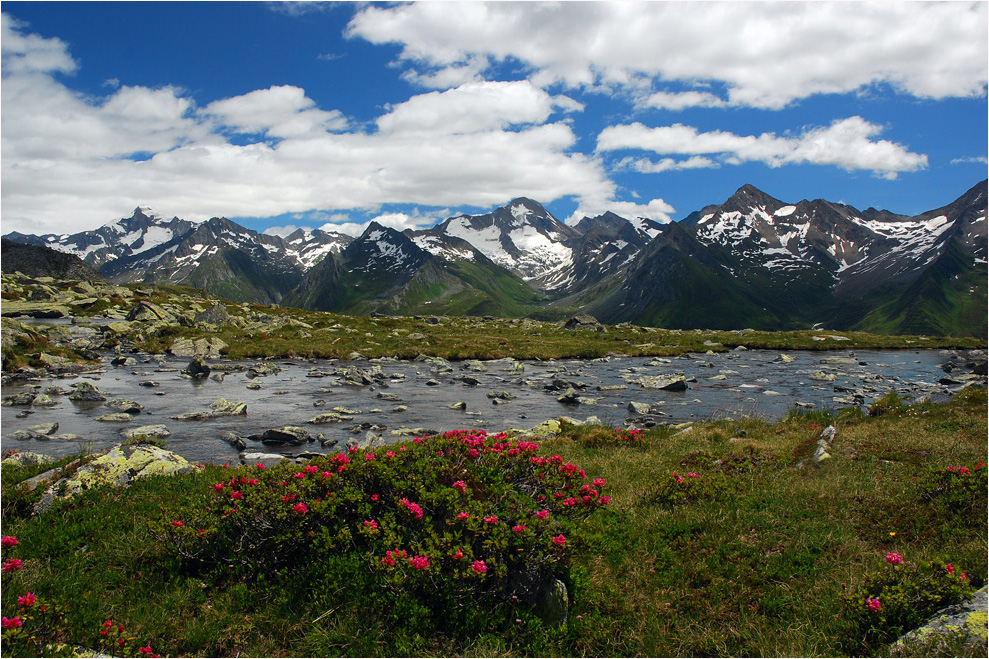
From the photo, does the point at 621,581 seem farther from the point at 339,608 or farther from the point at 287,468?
the point at 287,468

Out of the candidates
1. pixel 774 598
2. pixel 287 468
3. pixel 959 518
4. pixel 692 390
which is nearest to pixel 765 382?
pixel 692 390

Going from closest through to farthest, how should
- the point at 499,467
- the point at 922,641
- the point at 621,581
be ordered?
the point at 922,641, the point at 621,581, the point at 499,467

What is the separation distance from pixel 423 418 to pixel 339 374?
15.7 meters

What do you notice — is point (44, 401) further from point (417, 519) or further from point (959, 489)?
point (959, 489)

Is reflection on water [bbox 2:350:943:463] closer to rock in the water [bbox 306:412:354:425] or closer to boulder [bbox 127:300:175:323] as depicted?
rock in the water [bbox 306:412:354:425]

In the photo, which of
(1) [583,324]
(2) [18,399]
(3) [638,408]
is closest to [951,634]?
(3) [638,408]

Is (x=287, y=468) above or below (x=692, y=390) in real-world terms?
above

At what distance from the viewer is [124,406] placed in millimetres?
23562

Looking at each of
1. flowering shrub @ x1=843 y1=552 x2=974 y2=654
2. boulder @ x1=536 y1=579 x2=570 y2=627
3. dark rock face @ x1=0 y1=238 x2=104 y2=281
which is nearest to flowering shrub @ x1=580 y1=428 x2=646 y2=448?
flowering shrub @ x1=843 y1=552 x2=974 y2=654

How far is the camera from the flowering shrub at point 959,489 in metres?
9.09

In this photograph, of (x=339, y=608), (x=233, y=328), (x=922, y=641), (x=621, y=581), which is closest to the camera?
(x=922, y=641)

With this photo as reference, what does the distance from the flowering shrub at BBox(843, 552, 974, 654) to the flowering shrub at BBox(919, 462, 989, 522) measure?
3.18 m

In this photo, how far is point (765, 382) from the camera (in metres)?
37.5

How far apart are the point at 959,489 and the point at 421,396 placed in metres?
24.3
